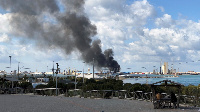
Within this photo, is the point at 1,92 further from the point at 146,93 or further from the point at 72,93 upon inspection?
the point at 146,93

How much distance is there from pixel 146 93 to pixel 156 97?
774 cm

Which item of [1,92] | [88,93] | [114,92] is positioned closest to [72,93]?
[88,93]

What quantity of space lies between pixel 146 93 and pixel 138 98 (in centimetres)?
273

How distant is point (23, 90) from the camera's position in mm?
47906

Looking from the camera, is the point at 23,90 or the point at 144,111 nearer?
the point at 144,111

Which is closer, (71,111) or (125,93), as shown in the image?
(71,111)

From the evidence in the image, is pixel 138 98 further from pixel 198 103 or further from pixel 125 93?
pixel 198 103

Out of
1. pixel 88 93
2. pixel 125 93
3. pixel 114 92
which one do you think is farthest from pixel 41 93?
pixel 125 93

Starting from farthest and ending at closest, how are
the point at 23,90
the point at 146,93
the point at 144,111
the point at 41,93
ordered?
the point at 23,90 < the point at 41,93 < the point at 146,93 < the point at 144,111

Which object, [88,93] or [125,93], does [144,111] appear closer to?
[125,93]

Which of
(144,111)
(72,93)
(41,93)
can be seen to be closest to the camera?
(144,111)

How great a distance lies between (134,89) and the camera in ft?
101

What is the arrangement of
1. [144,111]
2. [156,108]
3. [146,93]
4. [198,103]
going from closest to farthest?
[144,111] < [156,108] < [198,103] < [146,93]

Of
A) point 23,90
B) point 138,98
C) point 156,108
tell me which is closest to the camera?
point 156,108
